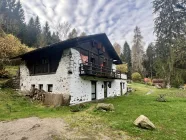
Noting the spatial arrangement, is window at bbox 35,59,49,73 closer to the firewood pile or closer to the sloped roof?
the sloped roof

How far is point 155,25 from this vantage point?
3297 centimetres

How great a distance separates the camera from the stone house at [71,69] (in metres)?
15.6

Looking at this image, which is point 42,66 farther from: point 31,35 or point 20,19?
point 20,19

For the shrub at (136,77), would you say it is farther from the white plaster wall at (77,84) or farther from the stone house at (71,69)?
the white plaster wall at (77,84)

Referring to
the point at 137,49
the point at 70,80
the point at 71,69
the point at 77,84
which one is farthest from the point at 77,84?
the point at 137,49

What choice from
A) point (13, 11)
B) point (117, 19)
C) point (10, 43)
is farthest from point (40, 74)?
point (13, 11)

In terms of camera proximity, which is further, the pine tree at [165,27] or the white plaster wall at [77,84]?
the pine tree at [165,27]

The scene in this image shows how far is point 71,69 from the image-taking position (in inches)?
609

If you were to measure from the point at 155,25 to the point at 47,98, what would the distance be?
89.6ft

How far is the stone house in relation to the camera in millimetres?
15609

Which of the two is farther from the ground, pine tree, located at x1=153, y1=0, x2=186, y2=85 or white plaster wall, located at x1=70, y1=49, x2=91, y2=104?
pine tree, located at x1=153, y1=0, x2=186, y2=85

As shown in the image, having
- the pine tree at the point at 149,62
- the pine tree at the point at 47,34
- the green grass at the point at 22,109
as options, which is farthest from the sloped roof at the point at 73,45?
the pine tree at the point at 47,34

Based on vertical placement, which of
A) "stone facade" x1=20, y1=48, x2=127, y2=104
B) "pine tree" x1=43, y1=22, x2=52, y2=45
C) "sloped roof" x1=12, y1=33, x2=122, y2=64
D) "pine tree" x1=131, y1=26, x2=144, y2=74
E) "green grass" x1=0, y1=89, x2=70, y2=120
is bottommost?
"green grass" x1=0, y1=89, x2=70, y2=120

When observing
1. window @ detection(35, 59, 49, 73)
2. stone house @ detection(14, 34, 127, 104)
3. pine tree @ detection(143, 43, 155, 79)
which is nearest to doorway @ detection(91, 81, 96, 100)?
stone house @ detection(14, 34, 127, 104)
